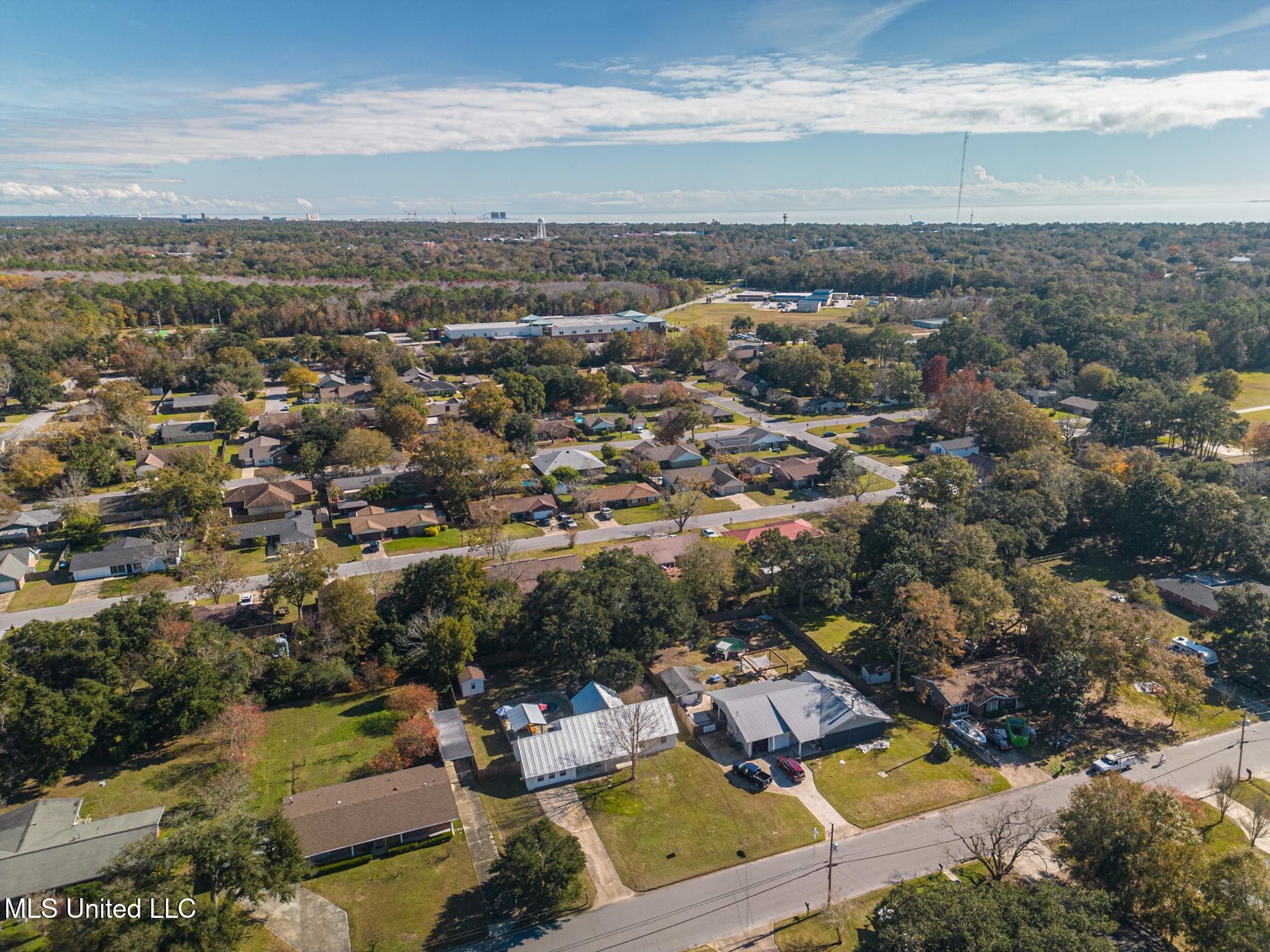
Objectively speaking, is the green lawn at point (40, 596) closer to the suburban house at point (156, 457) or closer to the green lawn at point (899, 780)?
the suburban house at point (156, 457)

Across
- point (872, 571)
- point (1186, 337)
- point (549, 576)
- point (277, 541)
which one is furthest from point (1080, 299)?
point (277, 541)

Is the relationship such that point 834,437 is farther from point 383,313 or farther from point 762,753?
point 383,313

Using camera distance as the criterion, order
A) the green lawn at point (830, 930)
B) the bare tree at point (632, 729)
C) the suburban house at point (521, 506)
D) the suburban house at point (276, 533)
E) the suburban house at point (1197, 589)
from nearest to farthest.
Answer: the green lawn at point (830, 930), the bare tree at point (632, 729), the suburban house at point (1197, 589), the suburban house at point (276, 533), the suburban house at point (521, 506)

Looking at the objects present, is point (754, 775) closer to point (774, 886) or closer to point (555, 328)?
point (774, 886)

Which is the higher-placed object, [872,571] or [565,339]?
[565,339]

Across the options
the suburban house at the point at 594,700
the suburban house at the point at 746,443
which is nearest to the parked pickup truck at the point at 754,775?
the suburban house at the point at 594,700
